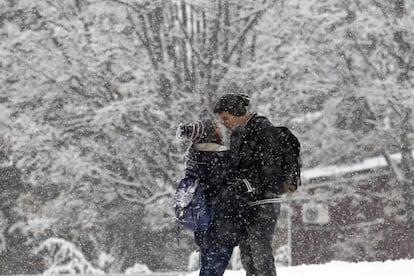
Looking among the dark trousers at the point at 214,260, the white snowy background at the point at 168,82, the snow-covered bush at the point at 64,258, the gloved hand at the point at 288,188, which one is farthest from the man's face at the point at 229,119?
the snow-covered bush at the point at 64,258

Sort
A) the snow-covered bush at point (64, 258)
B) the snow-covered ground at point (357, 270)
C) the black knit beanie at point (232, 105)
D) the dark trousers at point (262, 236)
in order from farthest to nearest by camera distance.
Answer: the snow-covered bush at point (64, 258), the snow-covered ground at point (357, 270), the black knit beanie at point (232, 105), the dark trousers at point (262, 236)

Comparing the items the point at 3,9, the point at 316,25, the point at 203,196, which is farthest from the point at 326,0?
the point at 203,196

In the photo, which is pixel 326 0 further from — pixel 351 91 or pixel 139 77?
pixel 139 77

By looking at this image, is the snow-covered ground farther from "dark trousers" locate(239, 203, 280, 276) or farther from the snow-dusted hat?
the snow-dusted hat

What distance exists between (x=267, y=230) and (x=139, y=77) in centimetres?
1262

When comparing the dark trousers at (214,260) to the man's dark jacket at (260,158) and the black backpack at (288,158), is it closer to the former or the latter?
the man's dark jacket at (260,158)

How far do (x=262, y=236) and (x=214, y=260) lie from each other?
16.7 inches

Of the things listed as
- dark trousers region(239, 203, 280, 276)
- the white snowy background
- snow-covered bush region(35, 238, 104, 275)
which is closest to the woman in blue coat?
dark trousers region(239, 203, 280, 276)

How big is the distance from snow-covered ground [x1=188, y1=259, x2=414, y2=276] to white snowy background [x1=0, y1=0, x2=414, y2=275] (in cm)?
856

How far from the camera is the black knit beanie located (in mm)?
4621

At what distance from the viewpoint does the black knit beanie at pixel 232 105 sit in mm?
4621

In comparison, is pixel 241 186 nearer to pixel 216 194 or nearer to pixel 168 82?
pixel 216 194

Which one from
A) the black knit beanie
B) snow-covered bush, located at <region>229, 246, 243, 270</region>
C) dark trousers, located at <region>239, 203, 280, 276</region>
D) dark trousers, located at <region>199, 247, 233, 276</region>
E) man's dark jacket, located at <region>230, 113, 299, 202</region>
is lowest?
snow-covered bush, located at <region>229, 246, 243, 270</region>

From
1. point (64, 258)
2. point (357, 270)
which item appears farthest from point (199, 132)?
point (64, 258)
